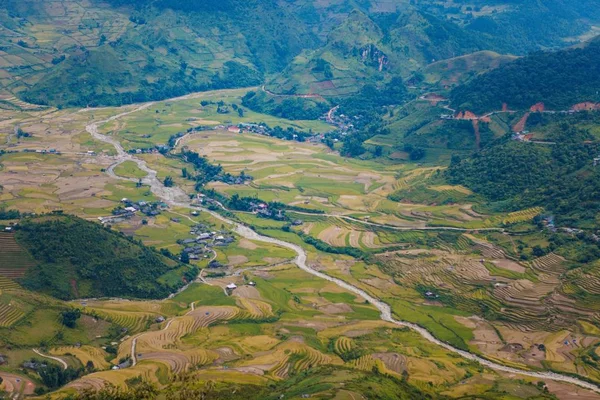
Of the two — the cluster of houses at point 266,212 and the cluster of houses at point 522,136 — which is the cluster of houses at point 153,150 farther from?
the cluster of houses at point 522,136

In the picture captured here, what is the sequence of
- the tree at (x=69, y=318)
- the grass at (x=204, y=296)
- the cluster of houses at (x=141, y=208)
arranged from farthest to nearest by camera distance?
the cluster of houses at (x=141, y=208), the grass at (x=204, y=296), the tree at (x=69, y=318)

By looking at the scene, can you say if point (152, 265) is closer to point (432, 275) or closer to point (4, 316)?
point (4, 316)

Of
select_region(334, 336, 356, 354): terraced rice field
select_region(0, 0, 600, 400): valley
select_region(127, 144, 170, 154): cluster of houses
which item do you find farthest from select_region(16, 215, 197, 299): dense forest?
select_region(127, 144, 170, 154): cluster of houses

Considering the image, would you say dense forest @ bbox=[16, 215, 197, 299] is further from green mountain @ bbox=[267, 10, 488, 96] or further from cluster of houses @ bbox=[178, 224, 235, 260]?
green mountain @ bbox=[267, 10, 488, 96]

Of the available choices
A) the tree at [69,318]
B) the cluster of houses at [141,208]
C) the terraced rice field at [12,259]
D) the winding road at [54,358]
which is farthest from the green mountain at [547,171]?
the terraced rice field at [12,259]

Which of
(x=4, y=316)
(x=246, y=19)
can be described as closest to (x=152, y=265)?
(x=4, y=316)

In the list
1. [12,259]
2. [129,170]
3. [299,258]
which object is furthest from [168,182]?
[12,259]
